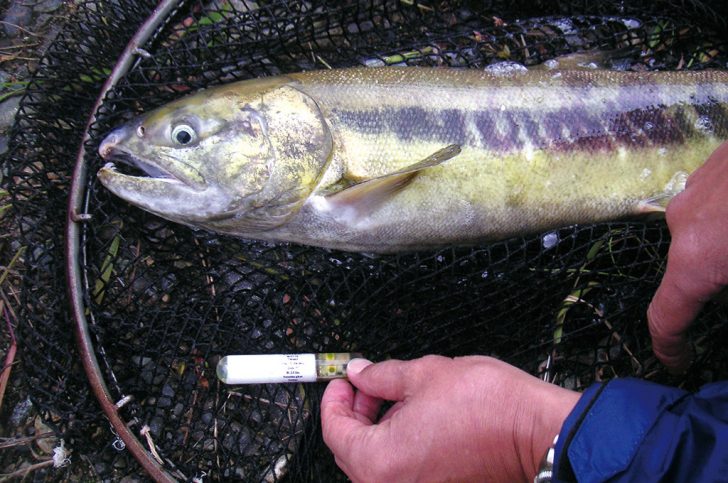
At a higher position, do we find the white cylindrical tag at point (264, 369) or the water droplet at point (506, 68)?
the water droplet at point (506, 68)

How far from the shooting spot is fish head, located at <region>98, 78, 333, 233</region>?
7.84ft

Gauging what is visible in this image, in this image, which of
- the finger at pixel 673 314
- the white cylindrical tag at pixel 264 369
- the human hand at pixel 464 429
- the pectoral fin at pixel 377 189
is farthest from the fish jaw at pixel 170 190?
the finger at pixel 673 314

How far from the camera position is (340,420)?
203cm

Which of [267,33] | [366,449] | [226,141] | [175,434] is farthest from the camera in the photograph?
[267,33]

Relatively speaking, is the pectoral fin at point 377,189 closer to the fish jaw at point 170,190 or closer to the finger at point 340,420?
the fish jaw at point 170,190

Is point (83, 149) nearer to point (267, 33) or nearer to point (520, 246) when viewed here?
point (267, 33)

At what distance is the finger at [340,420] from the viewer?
76.9 inches

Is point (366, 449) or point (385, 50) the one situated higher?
point (385, 50)

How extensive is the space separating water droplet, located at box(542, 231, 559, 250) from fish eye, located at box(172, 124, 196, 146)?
1.55 metres

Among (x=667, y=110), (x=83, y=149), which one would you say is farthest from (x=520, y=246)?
(x=83, y=149)

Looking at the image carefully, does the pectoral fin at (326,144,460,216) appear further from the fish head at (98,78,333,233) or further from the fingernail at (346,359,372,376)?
the fingernail at (346,359,372,376)

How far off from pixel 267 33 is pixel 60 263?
4.93 ft

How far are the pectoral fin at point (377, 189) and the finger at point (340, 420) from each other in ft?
2.35

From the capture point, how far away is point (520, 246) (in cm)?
242
